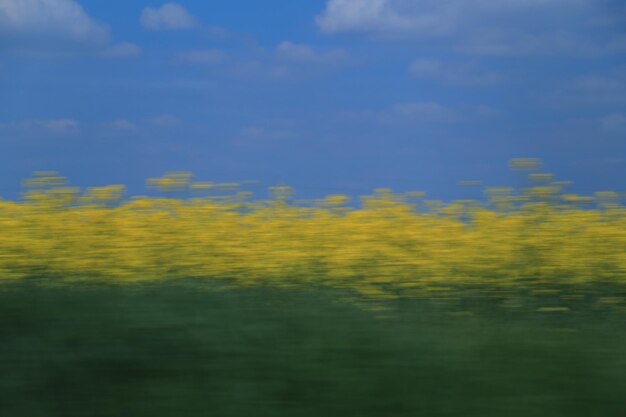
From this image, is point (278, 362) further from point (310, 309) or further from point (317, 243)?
point (317, 243)

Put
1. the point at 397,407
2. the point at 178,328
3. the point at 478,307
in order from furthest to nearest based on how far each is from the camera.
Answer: the point at 478,307, the point at 178,328, the point at 397,407

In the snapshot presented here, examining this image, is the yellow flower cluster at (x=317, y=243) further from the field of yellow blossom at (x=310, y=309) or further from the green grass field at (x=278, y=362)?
the green grass field at (x=278, y=362)

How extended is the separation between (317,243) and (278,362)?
324cm

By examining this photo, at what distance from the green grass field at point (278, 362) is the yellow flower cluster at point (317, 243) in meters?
1.98

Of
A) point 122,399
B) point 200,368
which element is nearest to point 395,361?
point 200,368

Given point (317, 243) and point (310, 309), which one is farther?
point (317, 243)

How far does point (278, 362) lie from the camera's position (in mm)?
3844

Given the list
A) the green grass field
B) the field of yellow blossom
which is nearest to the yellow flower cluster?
the field of yellow blossom

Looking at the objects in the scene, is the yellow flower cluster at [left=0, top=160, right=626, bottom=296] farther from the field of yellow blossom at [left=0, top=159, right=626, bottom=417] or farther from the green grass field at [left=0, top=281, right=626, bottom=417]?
the green grass field at [left=0, top=281, right=626, bottom=417]

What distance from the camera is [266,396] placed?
3.66m

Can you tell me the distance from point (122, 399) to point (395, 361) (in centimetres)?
125

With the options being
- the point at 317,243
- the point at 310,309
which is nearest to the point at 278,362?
the point at 310,309

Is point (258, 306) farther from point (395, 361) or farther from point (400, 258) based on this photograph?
point (400, 258)

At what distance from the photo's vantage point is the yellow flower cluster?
6.61 m
